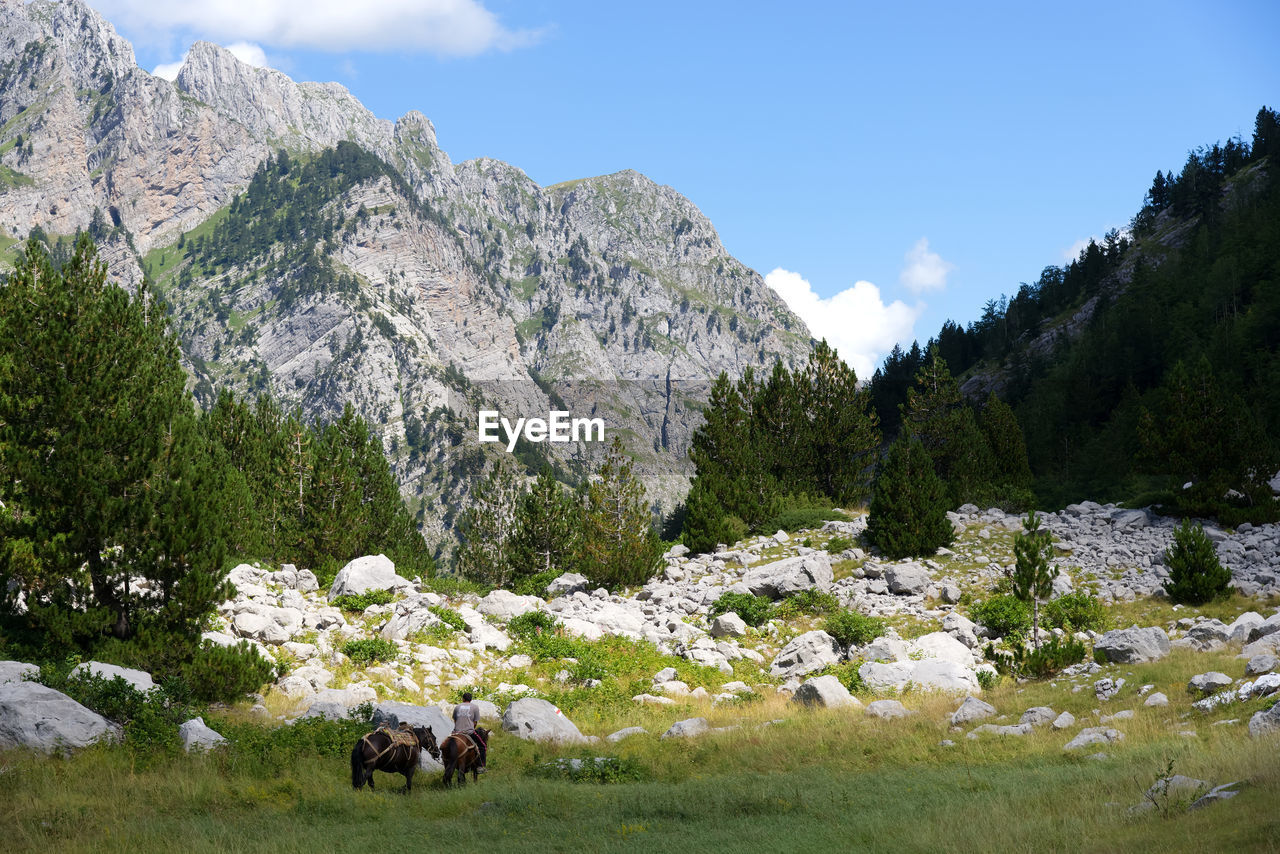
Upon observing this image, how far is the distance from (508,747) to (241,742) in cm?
445

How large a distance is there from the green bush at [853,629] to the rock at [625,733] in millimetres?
7973

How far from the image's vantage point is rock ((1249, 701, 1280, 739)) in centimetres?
1046

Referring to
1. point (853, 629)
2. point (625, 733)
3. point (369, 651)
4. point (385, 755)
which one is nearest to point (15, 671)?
point (385, 755)

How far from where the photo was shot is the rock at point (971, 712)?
48.7 ft

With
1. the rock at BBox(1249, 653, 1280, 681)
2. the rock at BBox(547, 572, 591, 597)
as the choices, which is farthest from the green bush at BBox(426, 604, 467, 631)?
the rock at BBox(1249, 653, 1280, 681)

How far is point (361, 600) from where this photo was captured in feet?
80.4

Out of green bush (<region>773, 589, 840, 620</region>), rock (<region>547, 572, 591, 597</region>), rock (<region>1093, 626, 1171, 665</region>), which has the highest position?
rock (<region>547, 572, 591, 597</region>)

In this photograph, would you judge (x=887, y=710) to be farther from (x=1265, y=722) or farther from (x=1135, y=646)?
(x=1265, y=722)

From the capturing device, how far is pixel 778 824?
986 cm

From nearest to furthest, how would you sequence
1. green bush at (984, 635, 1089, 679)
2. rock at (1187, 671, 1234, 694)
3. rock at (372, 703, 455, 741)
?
rock at (1187, 671, 1234, 694) < rock at (372, 703, 455, 741) < green bush at (984, 635, 1089, 679)

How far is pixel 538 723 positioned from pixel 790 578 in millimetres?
12526

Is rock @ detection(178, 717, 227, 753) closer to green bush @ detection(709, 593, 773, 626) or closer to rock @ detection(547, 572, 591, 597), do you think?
green bush @ detection(709, 593, 773, 626)

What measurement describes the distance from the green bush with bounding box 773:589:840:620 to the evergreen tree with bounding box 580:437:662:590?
603 cm

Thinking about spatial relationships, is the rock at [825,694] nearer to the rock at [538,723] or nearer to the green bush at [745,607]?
the rock at [538,723]
